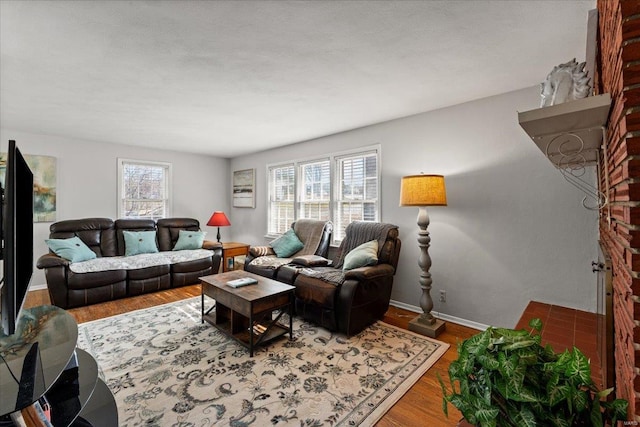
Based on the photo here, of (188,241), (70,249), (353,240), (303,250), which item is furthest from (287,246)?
(70,249)

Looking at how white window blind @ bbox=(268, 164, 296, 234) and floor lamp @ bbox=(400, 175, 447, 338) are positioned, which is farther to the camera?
white window blind @ bbox=(268, 164, 296, 234)

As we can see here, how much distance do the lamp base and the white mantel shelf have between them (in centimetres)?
192

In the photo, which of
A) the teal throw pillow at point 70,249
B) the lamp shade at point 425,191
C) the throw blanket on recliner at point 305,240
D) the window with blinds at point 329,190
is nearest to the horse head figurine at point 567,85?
the lamp shade at point 425,191

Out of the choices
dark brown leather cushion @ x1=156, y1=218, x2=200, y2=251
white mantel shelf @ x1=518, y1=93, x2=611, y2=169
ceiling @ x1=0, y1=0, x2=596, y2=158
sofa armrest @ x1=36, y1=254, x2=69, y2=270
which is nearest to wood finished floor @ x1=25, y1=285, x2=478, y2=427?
sofa armrest @ x1=36, y1=254, x2=69, y2=270

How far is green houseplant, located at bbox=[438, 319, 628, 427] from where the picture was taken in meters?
0.73

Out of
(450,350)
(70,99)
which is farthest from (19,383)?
(70,99)

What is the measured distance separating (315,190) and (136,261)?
9.20 feet

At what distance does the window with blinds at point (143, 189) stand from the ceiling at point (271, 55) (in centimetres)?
166

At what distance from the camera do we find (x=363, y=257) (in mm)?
3051

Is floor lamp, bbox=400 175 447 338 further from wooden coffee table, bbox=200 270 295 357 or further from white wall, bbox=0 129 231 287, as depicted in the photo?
white wall, bbox=0 129 231 287

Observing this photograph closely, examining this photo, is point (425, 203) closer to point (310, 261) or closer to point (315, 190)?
point (310, 261)

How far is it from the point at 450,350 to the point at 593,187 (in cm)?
182

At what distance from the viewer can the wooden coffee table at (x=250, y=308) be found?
7.91 ft

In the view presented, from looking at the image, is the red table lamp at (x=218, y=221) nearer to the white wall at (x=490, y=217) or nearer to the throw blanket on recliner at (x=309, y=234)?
the throw blanket on recliner at (x=309, y=234)
